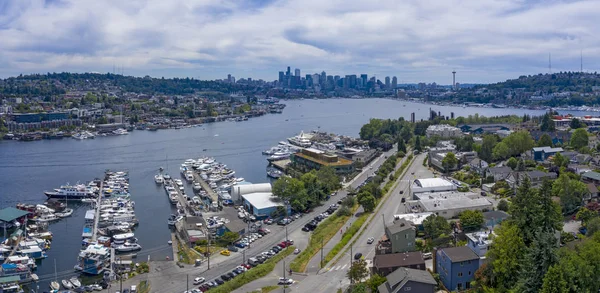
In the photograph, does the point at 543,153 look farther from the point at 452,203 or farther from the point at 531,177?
the point at 452,203

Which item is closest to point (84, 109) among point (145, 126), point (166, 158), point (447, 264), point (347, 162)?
point (145, 126)

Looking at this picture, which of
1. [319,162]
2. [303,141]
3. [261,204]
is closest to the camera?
[261,204]

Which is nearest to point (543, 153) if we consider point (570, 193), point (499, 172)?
point (499, 172)

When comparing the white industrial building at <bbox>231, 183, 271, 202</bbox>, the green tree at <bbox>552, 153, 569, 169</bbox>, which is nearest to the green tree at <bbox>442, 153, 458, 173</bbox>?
the green tree at <bbox>552, 153, 569, 169</bbox>

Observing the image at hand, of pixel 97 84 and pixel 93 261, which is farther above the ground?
pixel 97 84

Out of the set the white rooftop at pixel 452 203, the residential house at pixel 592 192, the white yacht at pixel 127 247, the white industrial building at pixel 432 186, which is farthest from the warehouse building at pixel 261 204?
→ the residential house at pixel 592 192

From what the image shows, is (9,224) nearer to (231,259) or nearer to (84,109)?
(231,259)

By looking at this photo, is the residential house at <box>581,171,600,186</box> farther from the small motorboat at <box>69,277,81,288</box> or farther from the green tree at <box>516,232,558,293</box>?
the small motorboat at <box>69,277,81,288</box>

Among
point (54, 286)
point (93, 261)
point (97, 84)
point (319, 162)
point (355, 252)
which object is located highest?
point (97, 84)

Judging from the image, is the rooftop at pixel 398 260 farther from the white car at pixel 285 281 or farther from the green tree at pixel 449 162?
the green tree at pixel 449 162
